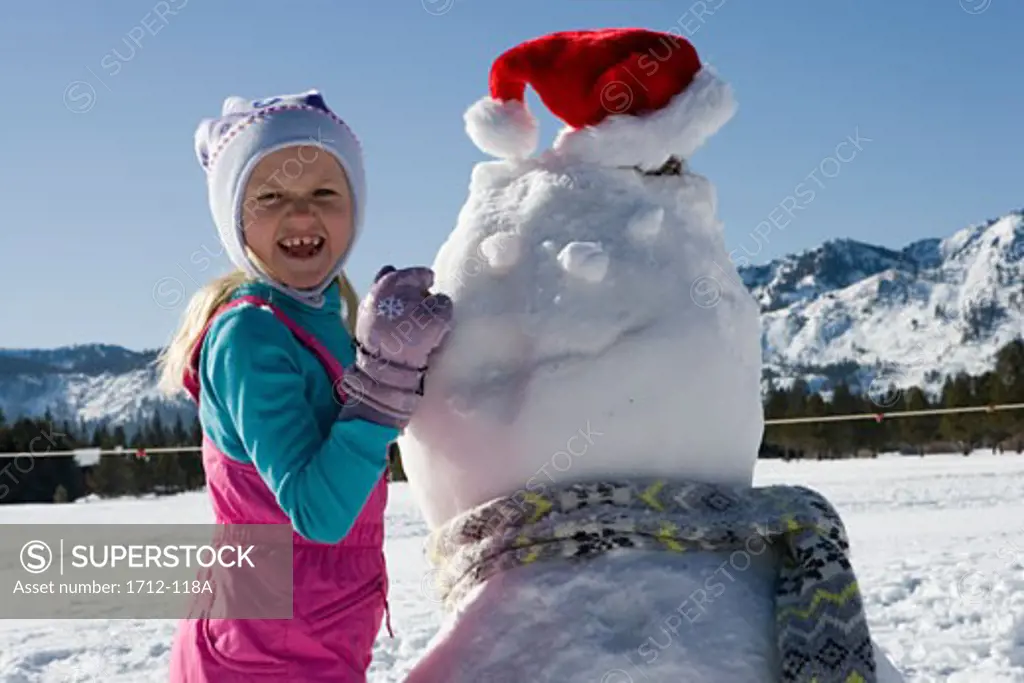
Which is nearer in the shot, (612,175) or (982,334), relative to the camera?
(612,175)

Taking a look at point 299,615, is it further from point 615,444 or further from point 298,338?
point 615,444

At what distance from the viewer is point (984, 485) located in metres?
12.2

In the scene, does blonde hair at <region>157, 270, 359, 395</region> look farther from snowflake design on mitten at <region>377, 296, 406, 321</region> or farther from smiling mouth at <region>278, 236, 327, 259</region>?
snowflake design on mitten at <region>377, 296, 406, 321</region>

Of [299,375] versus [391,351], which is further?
[299,375]

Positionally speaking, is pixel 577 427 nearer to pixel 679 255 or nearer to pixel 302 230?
pixel 679 255

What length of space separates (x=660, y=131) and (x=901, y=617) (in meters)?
4.49

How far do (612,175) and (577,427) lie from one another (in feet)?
1.61

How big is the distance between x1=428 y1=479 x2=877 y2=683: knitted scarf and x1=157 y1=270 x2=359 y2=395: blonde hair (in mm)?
617

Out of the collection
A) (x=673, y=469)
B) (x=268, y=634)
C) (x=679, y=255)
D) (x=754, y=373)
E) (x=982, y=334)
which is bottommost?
(x=982, y=334)

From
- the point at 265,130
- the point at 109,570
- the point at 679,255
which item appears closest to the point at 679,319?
the point at 679,255

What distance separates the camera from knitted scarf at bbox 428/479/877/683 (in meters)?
1.71

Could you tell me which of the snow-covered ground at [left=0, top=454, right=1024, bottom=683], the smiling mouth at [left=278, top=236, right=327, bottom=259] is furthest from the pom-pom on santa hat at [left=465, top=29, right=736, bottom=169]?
the snow-covered ground at [left=0, top=454, right=1024, bottom=683]

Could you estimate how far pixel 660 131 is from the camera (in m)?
1.98

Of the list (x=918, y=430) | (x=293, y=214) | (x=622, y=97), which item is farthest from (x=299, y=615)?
(x=918, y=430)
